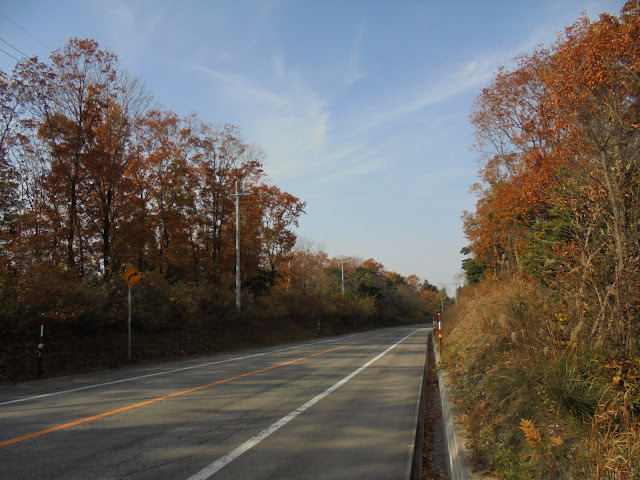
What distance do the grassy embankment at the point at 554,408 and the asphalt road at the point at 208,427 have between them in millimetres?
1135

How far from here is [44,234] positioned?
16172 mm

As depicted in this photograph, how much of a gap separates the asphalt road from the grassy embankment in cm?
114

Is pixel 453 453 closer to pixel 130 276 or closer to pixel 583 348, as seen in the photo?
pixel 583 348

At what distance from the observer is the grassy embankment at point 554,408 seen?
3779mm

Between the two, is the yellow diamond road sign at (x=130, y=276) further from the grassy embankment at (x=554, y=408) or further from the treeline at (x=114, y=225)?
the grassy embankment at (x=554, y=408)

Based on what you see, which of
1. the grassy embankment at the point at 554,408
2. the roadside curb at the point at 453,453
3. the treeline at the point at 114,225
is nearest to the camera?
the grassy embankment at the point at 554,408

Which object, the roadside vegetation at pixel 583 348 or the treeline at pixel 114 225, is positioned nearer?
the roadside vegetation at pixel 583 348

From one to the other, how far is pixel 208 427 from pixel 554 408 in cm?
459

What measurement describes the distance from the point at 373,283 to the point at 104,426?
2653 inches

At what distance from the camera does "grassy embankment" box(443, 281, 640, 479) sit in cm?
378

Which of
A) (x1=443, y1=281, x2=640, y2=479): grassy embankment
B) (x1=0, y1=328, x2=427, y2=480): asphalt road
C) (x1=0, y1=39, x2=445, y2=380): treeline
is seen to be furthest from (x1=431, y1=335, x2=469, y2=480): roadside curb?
(x1=0, y1=39, x2=445, y2=380): treeline

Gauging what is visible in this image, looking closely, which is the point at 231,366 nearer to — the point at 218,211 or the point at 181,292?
the point at 181,292

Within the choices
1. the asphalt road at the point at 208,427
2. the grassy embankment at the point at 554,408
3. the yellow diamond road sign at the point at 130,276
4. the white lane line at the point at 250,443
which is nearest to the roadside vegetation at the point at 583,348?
the grassy embankment at the point at 554,408

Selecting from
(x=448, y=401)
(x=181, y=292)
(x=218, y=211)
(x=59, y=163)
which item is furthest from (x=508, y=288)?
(x=218, y=211)
